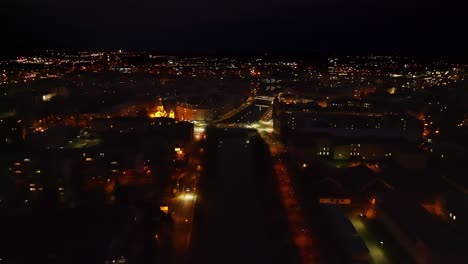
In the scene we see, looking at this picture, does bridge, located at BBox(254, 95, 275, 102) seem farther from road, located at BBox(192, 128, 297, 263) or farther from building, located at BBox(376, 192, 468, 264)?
building, located at BBox(376, 192, 468, 264)

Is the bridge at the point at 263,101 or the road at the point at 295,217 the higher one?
the bridge at the point at 263,101

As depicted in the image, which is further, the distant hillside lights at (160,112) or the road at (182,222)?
the distant hillside lights at (160,112)

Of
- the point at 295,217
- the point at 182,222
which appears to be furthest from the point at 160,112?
the point at 295,217

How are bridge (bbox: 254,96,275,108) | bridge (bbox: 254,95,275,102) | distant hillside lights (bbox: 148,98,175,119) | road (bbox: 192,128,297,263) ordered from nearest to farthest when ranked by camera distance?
road (bbox: 192,128,297,263), distant hillside lights (bbox: 148,98,175,119), bridge (bbox: 254,96,275,108), bridge (bbox: 254,95,275,102)

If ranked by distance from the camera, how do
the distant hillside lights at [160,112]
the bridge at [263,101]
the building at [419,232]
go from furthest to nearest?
the bridge at [263,101] → the distant hillside lights at [160,112] → the building at [419,232]

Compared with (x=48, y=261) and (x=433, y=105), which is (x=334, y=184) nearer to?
(x=48, y=261)

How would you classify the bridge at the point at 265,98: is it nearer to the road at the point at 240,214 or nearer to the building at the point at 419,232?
the road at the point at 240,214

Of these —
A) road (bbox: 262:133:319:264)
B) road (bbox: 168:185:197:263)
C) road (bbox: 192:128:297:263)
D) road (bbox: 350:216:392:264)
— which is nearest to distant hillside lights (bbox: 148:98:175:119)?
road (bbox: 192:128:297:263)

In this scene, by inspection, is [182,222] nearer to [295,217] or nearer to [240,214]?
[240,214]

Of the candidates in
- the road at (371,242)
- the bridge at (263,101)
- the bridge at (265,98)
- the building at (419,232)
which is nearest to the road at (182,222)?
the road at (371,242)

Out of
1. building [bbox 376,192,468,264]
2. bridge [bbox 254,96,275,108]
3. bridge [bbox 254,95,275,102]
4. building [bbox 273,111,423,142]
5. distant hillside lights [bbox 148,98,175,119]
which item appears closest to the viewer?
building [bbox 376,192,468,264]

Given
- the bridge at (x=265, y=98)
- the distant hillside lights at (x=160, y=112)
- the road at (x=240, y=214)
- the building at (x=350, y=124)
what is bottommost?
the road at (x=240, y=214)

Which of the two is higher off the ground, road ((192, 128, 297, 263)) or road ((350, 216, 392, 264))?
road ((192, 128, 297, 263))
